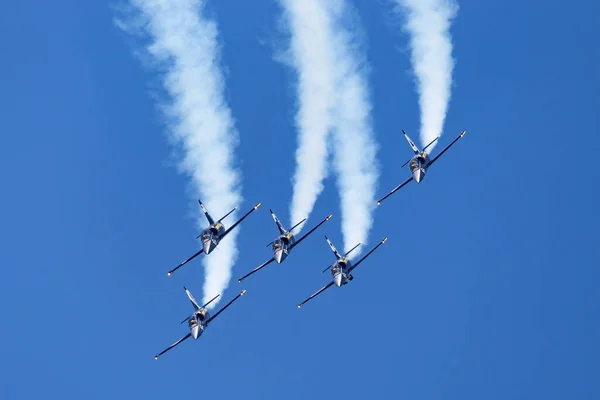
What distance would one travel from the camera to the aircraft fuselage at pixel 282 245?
97.2 meters

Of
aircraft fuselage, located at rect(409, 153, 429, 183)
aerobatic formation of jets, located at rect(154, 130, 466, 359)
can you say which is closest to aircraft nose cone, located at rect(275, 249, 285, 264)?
aerobatic formation of jets, located at rect(154, 130, 466, 359)

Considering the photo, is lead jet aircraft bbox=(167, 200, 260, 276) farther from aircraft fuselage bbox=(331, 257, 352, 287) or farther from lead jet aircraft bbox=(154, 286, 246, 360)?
aircraft fuselage bbox=(331, 257, 352, 287)

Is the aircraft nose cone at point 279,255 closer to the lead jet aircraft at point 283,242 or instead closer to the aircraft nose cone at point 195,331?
the lead jet aircraft at point 283,242

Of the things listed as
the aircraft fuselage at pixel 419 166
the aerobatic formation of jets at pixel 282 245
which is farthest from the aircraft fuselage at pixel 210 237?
the aircraft fuselage at pixel 419 166

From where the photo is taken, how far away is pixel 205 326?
99.6 meters

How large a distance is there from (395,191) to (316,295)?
11.3 meters

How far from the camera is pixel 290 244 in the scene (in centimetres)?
9756

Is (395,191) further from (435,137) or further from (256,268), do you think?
(256,268)

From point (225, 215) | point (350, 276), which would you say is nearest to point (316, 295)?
point (350, 276)

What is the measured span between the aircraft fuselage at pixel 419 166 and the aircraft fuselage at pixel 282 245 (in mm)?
11588

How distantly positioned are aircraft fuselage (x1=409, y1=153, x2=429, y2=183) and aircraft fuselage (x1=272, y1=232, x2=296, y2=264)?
11.6 metres

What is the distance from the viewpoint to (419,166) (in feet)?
324

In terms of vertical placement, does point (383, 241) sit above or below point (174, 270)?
below

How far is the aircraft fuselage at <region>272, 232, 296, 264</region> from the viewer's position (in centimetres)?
9719
